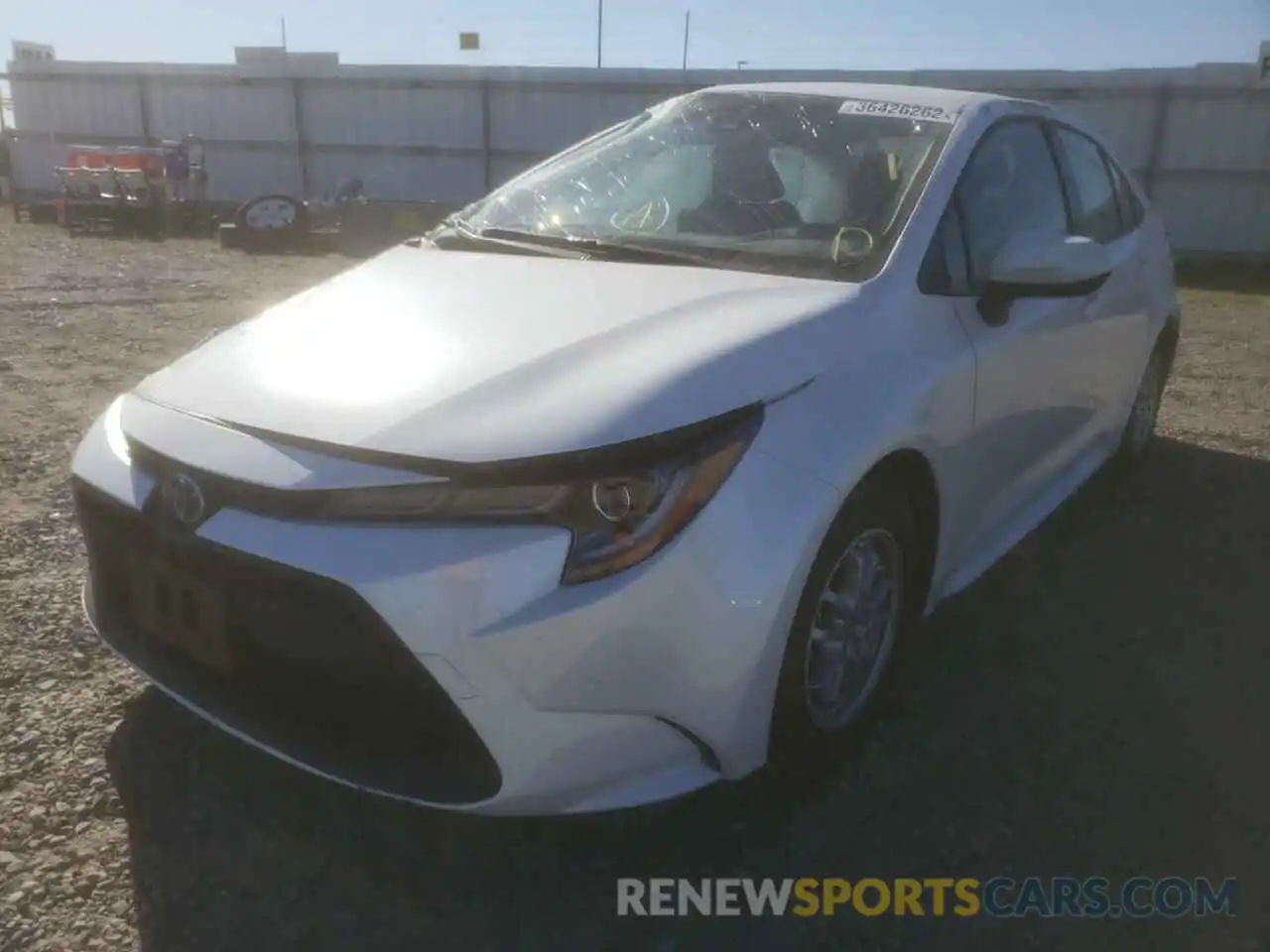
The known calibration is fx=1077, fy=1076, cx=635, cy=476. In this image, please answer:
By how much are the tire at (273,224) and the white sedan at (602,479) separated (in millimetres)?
11157

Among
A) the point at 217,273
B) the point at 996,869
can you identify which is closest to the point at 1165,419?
the point at 996,869

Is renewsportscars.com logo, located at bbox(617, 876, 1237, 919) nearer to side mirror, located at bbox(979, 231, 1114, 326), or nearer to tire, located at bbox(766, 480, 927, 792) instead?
tire, located at bbox(766, 480, 927, 792)

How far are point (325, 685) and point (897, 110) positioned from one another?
2.17 meters

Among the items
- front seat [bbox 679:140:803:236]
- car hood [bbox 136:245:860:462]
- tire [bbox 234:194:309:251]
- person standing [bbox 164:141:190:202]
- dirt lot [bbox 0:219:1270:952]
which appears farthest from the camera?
person standing [bbox 164:141:190:202]

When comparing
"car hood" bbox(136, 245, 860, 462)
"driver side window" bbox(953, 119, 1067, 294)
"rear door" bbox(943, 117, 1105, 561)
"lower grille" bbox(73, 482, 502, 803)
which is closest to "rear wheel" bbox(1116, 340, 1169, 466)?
"rear door" bbox(943, 117, 1105, 561)

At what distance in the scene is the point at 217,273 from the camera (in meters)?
10.6

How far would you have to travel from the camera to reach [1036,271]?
251 centimetres

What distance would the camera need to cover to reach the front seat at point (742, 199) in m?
2.74

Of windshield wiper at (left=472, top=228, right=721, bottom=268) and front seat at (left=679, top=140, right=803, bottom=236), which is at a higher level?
front seat at (left=679, top=140, right=803, bottom=236)

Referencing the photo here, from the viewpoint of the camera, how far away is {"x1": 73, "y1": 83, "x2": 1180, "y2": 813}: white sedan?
1.75m

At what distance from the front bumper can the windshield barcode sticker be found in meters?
1.44

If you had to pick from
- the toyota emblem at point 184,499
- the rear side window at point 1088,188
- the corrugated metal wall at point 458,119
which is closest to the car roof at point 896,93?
the rear side window at point 1088,188

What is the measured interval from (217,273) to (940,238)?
9.46m

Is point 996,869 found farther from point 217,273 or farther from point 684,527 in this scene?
point 217,273
